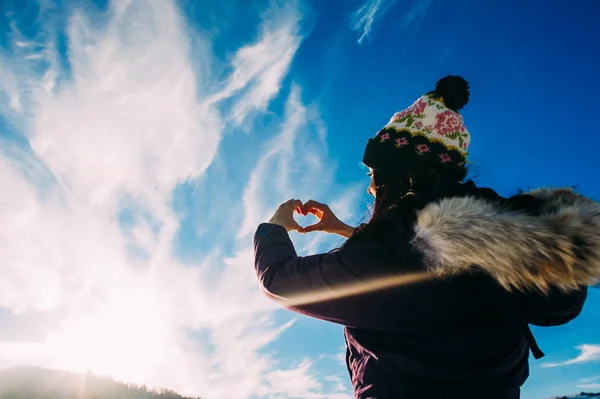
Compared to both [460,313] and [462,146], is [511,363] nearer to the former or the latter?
[460,313]

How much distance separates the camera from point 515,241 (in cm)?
122

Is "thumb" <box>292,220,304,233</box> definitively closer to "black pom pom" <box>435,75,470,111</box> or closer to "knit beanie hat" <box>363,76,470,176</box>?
"knit beanie hat" <box>363,76,470,176</box>

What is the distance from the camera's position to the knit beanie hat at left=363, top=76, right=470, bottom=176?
2049 millimetres

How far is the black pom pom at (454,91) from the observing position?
7.89 ft

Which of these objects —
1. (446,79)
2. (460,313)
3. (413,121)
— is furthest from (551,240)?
(446,79)

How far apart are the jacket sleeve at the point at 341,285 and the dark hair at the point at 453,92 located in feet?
5.07

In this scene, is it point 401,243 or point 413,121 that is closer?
point 401,243

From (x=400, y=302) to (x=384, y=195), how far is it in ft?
2.57

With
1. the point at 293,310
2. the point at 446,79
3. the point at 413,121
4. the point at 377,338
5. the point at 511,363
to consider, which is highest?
the point at 446,79

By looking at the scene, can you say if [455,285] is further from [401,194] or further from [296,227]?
[296,227]

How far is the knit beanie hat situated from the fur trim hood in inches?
28.5

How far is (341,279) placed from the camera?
137 centimetres

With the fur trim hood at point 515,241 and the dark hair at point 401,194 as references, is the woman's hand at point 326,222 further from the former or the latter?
the fur trim hood at point 515,241

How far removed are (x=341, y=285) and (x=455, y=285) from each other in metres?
0.42
